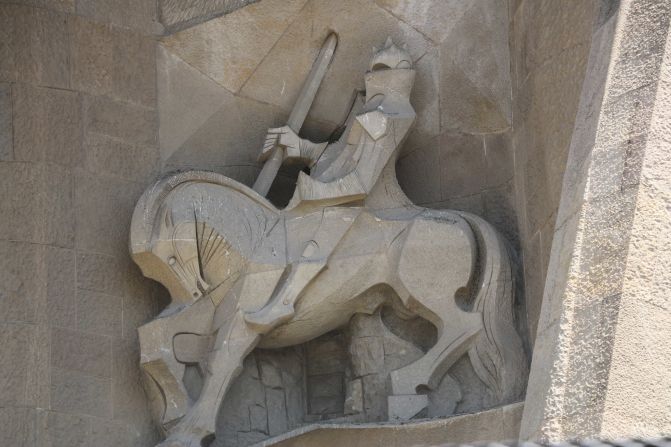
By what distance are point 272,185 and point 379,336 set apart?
95 centimetres

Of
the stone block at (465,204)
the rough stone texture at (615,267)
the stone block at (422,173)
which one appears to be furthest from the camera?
the stone block at (422,173)

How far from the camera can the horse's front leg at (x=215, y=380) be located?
26.0 ft

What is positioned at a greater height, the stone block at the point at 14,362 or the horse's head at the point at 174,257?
the horse's head at the point at 174,257

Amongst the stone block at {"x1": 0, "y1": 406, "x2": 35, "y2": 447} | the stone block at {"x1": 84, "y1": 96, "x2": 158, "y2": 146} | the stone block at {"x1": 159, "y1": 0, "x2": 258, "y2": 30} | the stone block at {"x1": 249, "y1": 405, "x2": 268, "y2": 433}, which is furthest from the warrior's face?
the stone block at {"x1": 0, "y1": 406, "x2": 35, "y2": 447}

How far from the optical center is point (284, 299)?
8.13 metres

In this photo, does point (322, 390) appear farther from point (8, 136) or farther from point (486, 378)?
point (8, 136)

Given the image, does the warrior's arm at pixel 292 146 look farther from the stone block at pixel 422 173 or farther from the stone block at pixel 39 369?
the stone block at pixel 39 369

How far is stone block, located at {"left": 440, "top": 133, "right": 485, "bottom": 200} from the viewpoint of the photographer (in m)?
8.68

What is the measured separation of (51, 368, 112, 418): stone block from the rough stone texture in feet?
8.92

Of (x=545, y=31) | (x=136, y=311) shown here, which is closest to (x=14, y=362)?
(x=136, y=311)

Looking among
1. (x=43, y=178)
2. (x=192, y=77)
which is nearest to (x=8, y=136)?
(x=43, y=178)

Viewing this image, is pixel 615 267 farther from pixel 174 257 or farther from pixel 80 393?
pixel 80 393

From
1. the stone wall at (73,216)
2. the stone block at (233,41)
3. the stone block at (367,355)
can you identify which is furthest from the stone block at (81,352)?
the stone block at (233,41)

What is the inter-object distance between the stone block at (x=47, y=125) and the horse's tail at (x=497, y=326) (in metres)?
1.83
